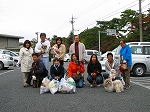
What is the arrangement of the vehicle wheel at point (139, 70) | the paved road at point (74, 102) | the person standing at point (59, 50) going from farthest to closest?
the vehicle wheel at point (139, 70), the person standing at point (59, 50), the paved road at point (74, 102)

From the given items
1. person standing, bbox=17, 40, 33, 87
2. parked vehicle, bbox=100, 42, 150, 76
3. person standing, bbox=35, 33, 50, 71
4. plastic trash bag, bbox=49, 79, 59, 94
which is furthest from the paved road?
parked vehicle, bbox=100, 42, 150, 76

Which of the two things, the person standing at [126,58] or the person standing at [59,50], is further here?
the person standing at [59,50]

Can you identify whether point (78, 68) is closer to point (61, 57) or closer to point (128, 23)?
point (61, 57)

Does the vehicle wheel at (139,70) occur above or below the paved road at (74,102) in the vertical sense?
above

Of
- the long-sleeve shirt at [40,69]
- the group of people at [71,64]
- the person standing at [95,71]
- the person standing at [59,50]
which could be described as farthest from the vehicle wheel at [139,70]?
the long-sleeve shirt at [40,69]

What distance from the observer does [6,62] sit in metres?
17.8

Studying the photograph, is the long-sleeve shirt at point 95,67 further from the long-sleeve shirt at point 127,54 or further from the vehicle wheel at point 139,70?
the vehicle wheel at point 139,70

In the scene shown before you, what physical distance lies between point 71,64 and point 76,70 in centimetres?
31

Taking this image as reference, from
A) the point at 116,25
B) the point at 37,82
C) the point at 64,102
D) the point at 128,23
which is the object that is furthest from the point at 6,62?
the point at 116,25

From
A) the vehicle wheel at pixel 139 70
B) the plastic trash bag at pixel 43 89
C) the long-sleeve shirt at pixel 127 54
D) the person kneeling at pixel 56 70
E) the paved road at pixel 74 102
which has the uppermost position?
the long-sleeve shirt at pixel 127 54

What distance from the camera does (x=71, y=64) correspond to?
8555 mm

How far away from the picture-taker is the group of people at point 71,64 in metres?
8.26

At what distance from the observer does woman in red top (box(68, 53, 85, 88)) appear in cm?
842

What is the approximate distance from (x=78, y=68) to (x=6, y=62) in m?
10.7
